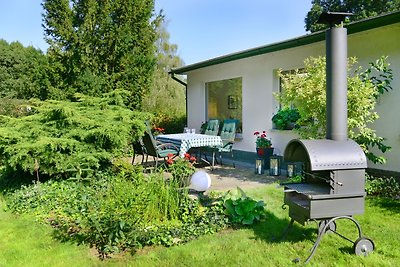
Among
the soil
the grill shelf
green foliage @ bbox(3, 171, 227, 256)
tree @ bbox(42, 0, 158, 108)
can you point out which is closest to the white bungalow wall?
the soil

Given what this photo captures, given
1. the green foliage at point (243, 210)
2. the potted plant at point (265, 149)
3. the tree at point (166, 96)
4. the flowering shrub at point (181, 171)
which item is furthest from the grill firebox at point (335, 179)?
the tree at point (166, 96)

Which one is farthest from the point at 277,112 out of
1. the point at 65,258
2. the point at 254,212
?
the point at 65,258

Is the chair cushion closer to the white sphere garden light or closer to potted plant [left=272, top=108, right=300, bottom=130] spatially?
potted plant [left=272, top=108, right=300, bottom=130]

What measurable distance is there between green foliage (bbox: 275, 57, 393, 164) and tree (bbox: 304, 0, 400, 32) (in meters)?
19.3

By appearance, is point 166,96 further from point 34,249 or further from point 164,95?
point 34,249

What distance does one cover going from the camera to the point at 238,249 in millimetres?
3434

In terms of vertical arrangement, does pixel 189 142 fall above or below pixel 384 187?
above

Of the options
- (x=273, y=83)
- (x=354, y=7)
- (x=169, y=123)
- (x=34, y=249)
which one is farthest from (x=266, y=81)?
(x=354, y=7)

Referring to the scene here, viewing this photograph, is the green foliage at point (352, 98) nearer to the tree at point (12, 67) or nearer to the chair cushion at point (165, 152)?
the chair cushion at point (165, 152)

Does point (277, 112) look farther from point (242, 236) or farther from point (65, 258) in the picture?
point (65, 258)

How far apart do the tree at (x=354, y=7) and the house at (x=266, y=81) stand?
15.8 metres

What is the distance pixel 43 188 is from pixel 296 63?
5.69 m

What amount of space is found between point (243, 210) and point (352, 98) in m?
2.58

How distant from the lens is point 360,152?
319cm
